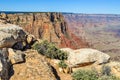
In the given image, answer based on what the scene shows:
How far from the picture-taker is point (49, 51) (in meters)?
22.2

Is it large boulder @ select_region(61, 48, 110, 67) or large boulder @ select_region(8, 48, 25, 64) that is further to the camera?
large boulder @ select_region(61, 48, 110, 67)

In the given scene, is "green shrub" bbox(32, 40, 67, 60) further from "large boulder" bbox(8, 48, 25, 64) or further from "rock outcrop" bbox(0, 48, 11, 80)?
"rock outcrop" bbox(0, 48, 11, 80)

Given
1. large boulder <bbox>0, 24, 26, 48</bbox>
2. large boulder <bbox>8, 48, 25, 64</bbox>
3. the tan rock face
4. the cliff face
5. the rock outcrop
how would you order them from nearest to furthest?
the rock outcrop, the tan rock face, large boulder <bbox>8, 48, 25, 64</bbox>, large boulder <bbox>0, 24, 26, 48</bbox>, the cliff face

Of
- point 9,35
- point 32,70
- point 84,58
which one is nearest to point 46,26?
point 84,58

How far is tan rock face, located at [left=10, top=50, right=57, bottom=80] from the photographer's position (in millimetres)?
17173

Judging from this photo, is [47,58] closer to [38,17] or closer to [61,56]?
[61,56]

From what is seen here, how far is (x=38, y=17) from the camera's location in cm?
11469

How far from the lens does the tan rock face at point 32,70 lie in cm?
1717

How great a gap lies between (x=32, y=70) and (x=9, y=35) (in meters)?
2.75

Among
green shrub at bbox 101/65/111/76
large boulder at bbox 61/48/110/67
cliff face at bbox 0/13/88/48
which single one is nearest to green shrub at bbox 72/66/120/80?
green shrub at bbox 101/65/111/76

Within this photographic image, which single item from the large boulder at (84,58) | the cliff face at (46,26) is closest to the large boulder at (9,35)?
the large boulder at (84,58)

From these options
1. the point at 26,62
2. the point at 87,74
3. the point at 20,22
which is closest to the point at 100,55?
the point at 87,74

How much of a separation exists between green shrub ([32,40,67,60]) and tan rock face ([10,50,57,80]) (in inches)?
111

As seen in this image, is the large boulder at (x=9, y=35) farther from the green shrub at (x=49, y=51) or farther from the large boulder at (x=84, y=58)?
the large boulder at (x=84, y=58)
